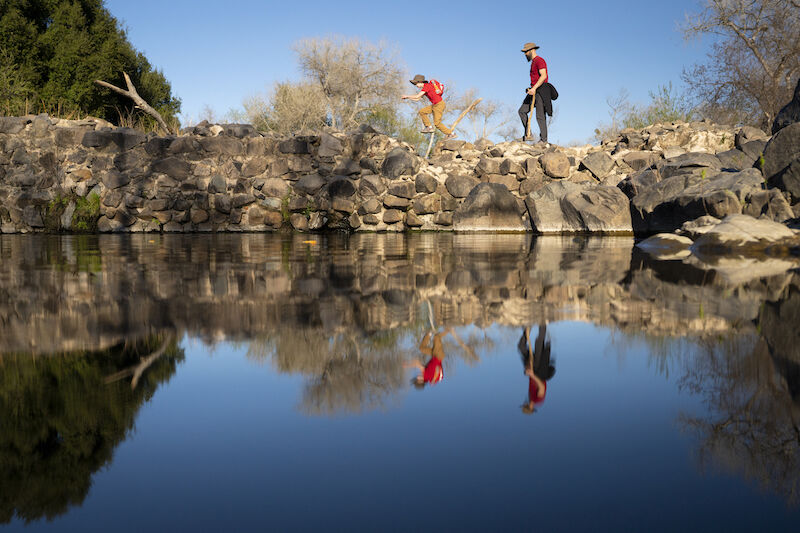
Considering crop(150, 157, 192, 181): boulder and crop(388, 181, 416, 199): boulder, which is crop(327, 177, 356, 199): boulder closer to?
crop(388, 181, 416, 199): boulder

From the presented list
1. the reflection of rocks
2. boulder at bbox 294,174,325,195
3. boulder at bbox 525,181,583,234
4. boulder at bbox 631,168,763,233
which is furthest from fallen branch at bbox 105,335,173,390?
boulder at bbox 294,174,325,195

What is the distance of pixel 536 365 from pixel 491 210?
10348 mm

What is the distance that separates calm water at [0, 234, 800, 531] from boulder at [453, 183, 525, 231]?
895cm

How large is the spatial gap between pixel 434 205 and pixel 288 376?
11.4 meters

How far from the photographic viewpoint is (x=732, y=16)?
2242cm

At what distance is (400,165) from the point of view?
1305 cm

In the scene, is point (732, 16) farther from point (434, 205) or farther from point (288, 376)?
point (288, 376)

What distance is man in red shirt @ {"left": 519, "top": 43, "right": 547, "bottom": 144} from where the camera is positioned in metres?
13.9

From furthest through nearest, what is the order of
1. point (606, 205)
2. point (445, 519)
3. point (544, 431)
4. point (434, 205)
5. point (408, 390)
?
point (434, 205)
point (606, 205)
point (408, 390)
point (544, 431)
point (445, 519)

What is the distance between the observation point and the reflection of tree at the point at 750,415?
3.81ft

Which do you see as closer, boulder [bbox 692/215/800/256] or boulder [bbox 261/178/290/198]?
boulder [bbox 692/215/800/256]

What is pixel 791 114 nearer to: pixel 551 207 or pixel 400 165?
pixel 551 207

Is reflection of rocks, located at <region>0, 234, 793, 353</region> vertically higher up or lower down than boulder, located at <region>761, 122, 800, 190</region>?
lower down

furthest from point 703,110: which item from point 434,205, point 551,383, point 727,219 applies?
point 551,383
